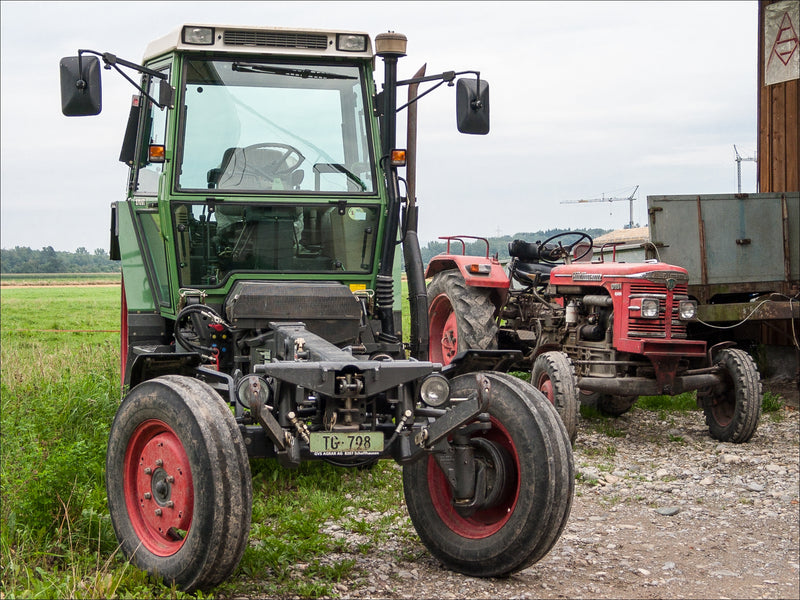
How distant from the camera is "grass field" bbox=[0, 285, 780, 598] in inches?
162

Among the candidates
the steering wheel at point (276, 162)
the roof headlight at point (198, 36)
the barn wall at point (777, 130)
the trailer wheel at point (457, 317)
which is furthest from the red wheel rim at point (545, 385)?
the barn wall at point (777, 130)

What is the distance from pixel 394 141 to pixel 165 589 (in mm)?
3174

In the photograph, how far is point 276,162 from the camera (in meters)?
5.91

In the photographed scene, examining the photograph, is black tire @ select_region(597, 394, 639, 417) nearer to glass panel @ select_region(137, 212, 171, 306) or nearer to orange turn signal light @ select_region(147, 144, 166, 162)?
glass panel @ select_region(137, 212, 171, 306)

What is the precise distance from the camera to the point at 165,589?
12.9 ft

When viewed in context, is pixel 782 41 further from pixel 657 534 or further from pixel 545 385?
pixel 657 534

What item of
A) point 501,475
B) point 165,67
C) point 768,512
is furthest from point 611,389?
point 165,67

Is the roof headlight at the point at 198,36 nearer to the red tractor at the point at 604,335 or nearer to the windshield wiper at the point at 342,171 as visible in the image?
the windshield wiper at the point at 342,171

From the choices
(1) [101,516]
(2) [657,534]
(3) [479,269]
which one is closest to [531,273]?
(3) [479,269]

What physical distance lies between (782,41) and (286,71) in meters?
7.10

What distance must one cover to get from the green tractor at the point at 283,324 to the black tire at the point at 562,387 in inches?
71.4

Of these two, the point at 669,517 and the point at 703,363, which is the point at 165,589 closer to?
the point at 669,517

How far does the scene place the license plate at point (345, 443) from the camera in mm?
4031

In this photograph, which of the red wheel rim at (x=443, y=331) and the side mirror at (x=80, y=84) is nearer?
the side mirror at (x=80, y=84)
